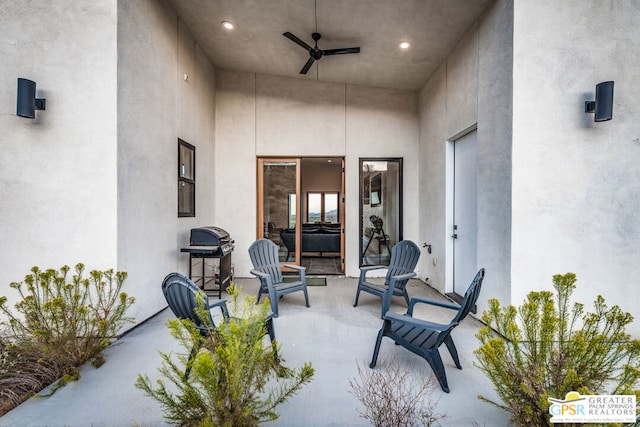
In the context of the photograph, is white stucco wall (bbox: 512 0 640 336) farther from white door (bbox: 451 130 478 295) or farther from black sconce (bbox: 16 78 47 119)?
black sconce (bbox: 16 78 47 119)

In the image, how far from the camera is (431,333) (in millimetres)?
2326

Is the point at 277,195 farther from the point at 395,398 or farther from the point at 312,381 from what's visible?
the point at 395,398

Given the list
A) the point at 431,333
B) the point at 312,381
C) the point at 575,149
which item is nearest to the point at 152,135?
the point at 312,381

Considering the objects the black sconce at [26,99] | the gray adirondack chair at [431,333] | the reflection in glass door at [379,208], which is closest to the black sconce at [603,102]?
the gray adirondack chair at [431,333]

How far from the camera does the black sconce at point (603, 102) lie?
2682 millimetres

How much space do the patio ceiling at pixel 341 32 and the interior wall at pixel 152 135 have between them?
55cm

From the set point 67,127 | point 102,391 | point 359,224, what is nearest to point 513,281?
point 359,224

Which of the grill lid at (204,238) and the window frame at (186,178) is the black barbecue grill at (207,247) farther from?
the window frame at (186,178)

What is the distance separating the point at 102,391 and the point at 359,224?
431cm

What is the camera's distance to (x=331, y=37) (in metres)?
4.06

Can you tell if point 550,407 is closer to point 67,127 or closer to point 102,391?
point 102,391

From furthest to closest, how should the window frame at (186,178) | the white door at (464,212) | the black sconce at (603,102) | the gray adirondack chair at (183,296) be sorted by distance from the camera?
1. the window frame at (186,178)
2. the white door at (464,212)
3. the black sconce at (603,102)
4. the gray adirondack chair at (183,296)

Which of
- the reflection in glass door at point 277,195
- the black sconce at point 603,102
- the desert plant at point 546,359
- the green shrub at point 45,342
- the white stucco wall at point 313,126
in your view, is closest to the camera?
the desert plant at point 546,359

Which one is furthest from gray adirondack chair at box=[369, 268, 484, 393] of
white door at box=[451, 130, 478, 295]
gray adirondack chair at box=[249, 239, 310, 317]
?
white door at box=[451, 130, 478, 295]
